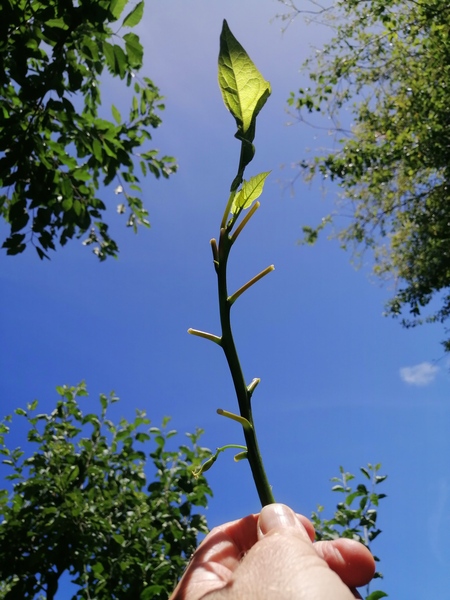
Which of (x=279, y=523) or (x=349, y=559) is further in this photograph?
(x=349, y=559)

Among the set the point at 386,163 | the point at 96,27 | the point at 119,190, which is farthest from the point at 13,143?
the point at 386,163

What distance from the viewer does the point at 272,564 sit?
73 centimetres

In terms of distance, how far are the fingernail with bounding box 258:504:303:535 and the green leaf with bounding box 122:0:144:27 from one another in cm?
229

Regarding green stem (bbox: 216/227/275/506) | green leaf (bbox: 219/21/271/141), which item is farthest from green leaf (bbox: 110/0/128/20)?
green stem (bbox: 216/227/275/506)

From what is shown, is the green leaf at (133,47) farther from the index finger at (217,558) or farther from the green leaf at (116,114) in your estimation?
the index finger at (217,558)

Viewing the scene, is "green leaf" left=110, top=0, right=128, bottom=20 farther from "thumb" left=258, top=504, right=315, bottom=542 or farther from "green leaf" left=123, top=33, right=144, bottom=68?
"thumb" left=258, top=504, right=315, bottom=542

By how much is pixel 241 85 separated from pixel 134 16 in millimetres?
2029

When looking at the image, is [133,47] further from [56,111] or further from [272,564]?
[272,564]

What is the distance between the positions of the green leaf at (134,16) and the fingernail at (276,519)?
2288 millimetres

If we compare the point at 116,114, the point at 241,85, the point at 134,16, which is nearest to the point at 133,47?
the point at 134,16

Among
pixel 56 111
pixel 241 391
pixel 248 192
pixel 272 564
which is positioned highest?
pixel 56 111

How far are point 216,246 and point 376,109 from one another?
822 cm

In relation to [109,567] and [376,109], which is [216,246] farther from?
[376,109]

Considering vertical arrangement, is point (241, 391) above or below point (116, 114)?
below
